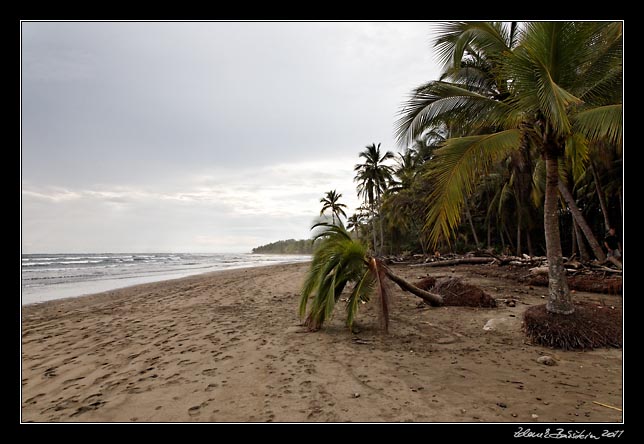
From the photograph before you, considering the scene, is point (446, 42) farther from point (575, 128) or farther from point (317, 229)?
point (317, 229)

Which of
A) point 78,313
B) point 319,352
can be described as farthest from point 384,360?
point 78,313

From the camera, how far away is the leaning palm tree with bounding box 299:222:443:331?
A: 18.2 feet

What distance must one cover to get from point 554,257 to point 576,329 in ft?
4.16

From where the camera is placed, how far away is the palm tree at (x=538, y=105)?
A: 4711mm

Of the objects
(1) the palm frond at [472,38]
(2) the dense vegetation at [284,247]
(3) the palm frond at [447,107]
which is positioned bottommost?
(2) the dense vegetation at [284,247]

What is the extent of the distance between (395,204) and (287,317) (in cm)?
2234

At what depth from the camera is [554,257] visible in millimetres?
5543

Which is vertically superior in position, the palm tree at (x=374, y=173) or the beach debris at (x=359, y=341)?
the palm tree at (x=374, y=173)

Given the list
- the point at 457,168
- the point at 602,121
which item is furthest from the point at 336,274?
the point at 602,121

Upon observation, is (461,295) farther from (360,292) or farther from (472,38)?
(472,38)

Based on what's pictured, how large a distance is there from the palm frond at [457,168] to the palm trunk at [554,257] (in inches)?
39.7

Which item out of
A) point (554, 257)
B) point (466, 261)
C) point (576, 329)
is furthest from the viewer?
point (466, 261)

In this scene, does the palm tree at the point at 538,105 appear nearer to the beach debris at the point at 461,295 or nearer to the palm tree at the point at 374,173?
the beach debris at the point at 461,295

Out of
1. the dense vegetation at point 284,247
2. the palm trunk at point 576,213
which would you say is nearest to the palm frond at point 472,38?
the palm trunk at point 576,213
